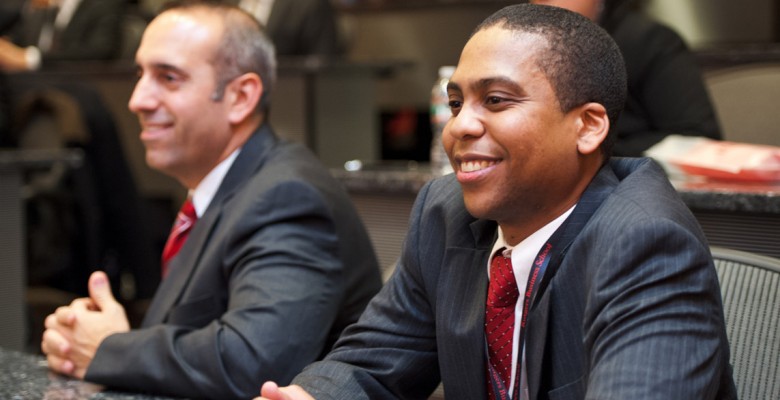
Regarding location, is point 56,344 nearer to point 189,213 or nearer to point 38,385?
point 38,385

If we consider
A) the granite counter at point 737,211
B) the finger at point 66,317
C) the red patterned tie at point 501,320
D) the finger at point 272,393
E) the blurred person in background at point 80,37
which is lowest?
the granite counter at point 737,211

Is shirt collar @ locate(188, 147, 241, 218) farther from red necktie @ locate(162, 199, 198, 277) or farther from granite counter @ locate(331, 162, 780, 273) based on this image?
granite counter @ locate(331, 162, 780, 273)

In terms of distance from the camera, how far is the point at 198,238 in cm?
197

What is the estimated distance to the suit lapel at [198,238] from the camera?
1.92 m

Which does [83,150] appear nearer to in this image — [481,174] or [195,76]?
[195,76]

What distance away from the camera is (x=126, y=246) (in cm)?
443

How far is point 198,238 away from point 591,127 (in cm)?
92

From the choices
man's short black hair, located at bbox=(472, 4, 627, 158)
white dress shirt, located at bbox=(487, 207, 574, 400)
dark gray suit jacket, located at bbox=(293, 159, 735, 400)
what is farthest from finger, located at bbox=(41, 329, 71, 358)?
man's short black hair, located at bbox=(472, 4, 627, 158)

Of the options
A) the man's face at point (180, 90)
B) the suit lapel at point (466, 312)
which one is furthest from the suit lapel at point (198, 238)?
the suit lapel at point (466, 312)

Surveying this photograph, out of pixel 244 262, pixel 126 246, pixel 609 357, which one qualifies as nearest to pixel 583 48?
pixel 609 357

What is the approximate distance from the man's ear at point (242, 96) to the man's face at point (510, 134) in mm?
919

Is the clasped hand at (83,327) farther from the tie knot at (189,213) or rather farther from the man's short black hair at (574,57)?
the man's short black hair at (574,57)

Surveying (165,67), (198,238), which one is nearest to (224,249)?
(198,238)

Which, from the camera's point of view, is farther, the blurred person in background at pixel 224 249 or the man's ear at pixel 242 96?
the man's ear at pixel 242 96
